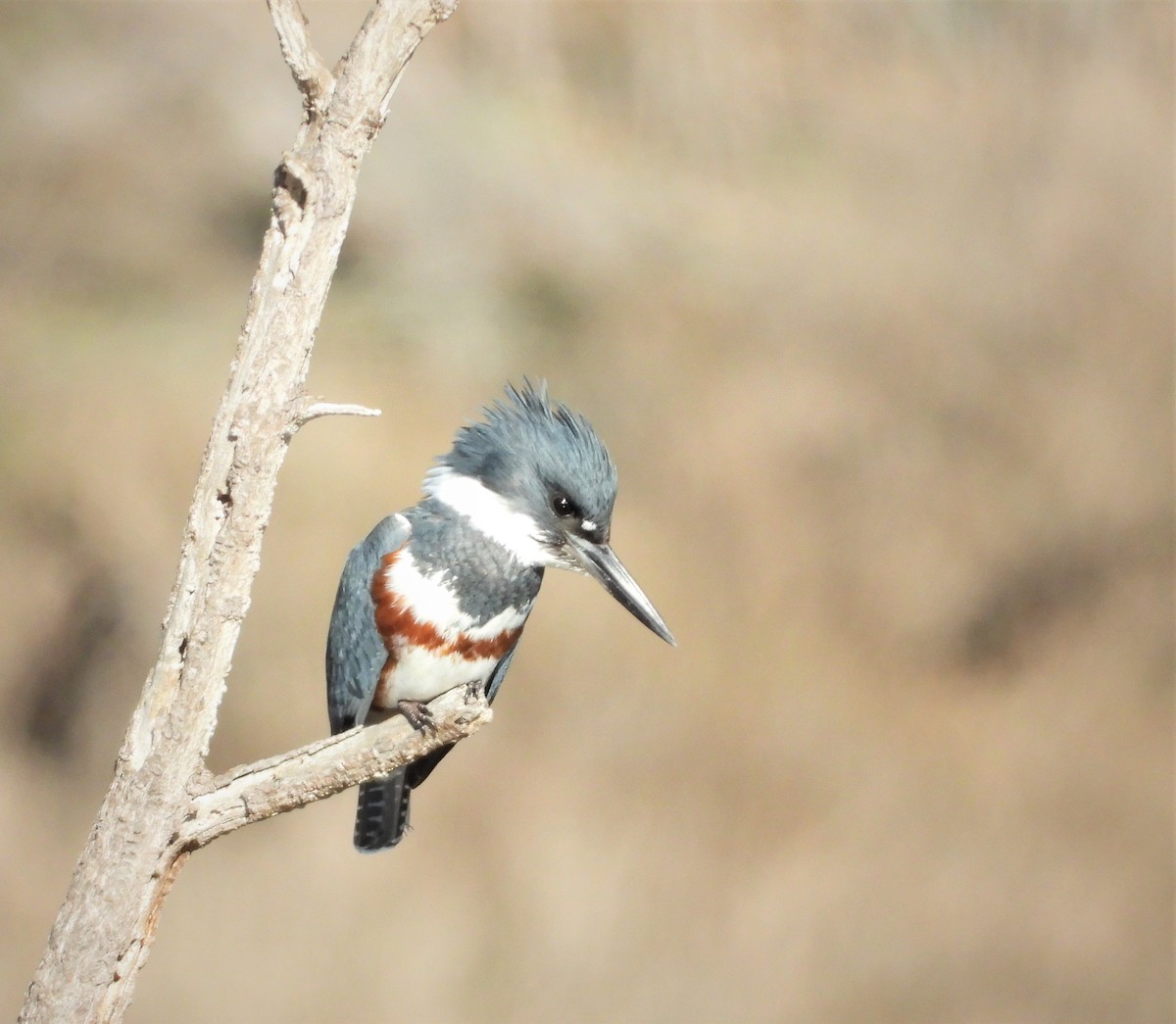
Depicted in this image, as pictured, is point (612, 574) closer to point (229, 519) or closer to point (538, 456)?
point (538, 456)

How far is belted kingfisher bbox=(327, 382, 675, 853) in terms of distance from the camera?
54.9 inches

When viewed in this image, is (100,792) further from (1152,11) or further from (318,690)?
(1152,11)

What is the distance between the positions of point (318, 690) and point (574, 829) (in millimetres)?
788

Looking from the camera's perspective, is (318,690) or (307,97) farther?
(318,690)

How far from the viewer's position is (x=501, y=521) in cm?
142

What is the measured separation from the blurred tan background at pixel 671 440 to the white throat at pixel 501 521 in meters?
1.54

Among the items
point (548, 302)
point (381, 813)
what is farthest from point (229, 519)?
point (548, 302)

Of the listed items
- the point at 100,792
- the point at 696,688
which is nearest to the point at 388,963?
the point at 100,792

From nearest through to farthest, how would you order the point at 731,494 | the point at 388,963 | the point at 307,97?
1. the point at 307,97
2. the point at 388,963
3. the point at 731,494

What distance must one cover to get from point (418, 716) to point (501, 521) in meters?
0.30

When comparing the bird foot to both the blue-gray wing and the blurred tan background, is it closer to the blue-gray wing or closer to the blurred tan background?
the blue-gray wing

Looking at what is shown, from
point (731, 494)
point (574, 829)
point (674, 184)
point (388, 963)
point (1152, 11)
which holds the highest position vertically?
point (1152, 11)

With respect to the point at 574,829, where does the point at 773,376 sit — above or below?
above

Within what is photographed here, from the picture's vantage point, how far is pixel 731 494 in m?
3.17
